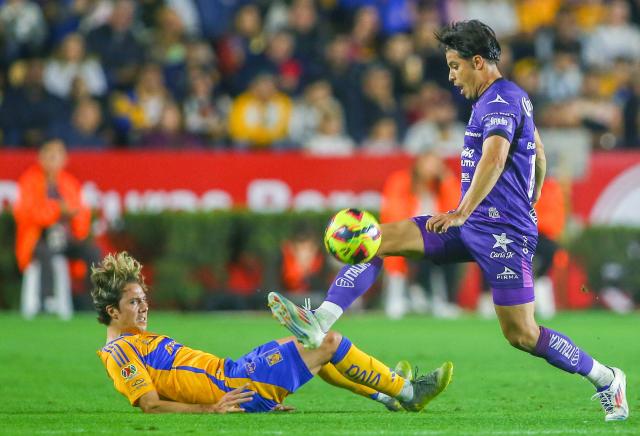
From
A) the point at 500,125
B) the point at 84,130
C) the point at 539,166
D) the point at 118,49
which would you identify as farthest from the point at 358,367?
the point at 118,49

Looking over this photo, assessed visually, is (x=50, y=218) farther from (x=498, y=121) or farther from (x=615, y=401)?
(x=615, y=401)

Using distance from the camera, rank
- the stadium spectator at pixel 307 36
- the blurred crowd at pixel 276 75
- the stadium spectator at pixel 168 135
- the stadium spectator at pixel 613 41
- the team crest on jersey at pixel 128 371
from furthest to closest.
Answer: the stadium spectator at pixel 613 41
the stadium spectator at pixel 307 36
the blurred crowd at pixel 276 75
the stadium spectator at pixel 168 135
the team crest on jersey at pixel 128 371

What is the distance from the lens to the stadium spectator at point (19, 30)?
19.4 meters

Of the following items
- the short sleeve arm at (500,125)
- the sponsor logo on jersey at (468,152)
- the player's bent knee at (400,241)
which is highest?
the short sleeve arm at (500,125)

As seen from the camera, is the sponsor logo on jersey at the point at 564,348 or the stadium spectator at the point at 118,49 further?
the stadium spectator at the point at 118,49

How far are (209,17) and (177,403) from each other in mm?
14057

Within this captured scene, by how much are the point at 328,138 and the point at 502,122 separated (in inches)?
442

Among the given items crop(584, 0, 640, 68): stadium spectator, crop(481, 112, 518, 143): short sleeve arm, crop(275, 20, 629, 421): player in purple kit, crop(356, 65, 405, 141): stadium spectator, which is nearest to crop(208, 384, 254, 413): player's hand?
crop(275, 20, 629, 421): player in purple kit

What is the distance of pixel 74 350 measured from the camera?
41.7ft

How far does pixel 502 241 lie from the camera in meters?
7.81

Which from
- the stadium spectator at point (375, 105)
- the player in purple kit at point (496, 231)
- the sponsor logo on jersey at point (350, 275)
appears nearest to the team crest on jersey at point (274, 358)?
the player in purple kit at point (496, 231)

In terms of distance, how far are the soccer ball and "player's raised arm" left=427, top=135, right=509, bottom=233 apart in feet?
1.34

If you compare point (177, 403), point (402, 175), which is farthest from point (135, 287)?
point (402, 175)

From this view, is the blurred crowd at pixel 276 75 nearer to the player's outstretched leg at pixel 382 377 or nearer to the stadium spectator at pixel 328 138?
the stadium spectator at pixel 328 138
